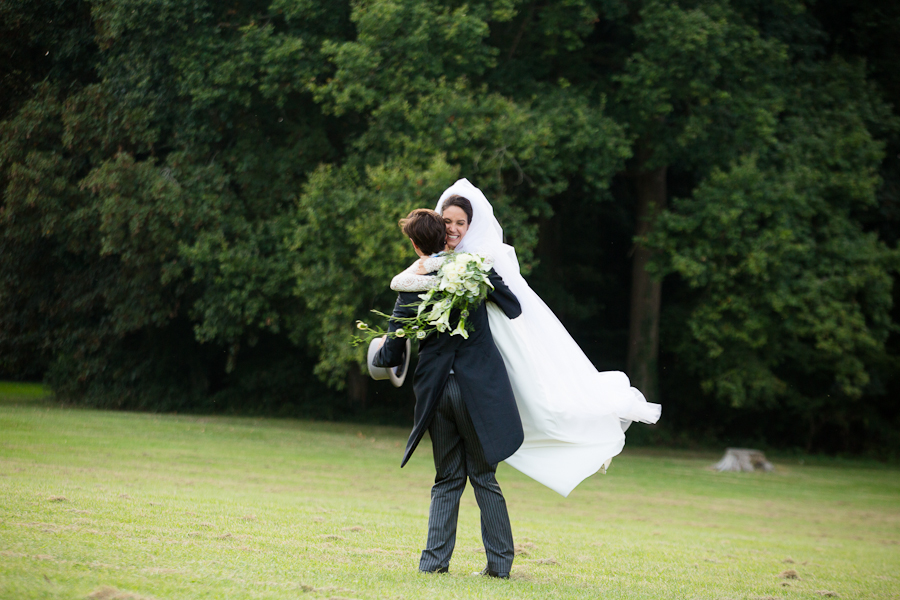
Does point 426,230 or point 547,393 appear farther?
point 547,393

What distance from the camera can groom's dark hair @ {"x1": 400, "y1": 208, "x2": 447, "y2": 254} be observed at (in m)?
4.56

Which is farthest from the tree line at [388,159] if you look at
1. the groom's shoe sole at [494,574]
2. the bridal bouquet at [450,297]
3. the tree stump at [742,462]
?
the groom's shoe sole at [494,574]

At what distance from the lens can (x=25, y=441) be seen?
38.3 ft

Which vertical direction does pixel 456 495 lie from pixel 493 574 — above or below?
above

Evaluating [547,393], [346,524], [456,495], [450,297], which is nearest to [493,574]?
[456,495]

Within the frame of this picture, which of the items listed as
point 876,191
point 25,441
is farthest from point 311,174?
point 876,191

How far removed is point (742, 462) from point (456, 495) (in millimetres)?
16042

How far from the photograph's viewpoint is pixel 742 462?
19062 millimetres

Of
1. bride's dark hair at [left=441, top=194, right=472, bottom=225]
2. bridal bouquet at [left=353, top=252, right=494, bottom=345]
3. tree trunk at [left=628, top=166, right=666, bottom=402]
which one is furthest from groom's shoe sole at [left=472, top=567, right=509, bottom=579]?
tree trunk at [left=628, top=166, right=666, bottom=402]

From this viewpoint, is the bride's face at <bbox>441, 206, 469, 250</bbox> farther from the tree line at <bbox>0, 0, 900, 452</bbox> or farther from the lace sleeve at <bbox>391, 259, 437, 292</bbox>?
the tree line at <bbox>0, 0, 900, 452</bbox>

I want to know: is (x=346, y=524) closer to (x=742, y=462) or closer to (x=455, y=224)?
(x=455, y=224)

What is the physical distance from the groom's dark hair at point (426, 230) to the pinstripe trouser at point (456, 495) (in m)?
0.74

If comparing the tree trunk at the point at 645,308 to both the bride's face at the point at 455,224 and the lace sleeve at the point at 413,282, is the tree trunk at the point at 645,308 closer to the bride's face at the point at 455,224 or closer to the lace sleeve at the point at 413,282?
the bride's face at the point at 455,224

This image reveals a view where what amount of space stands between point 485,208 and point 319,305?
1236 centimetres
